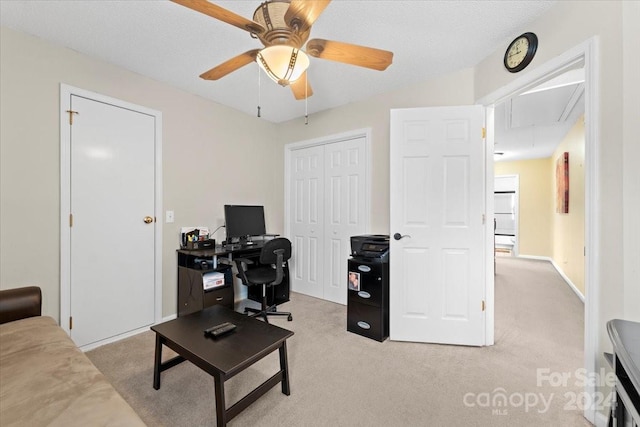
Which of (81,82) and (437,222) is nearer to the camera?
(81,82)

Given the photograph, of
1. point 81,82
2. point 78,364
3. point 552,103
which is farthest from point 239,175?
point 552,103

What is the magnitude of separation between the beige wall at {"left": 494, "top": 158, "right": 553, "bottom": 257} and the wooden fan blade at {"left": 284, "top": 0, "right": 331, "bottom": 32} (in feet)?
24.6

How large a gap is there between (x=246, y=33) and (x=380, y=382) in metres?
2.71

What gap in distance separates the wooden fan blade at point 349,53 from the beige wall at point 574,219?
396 cm

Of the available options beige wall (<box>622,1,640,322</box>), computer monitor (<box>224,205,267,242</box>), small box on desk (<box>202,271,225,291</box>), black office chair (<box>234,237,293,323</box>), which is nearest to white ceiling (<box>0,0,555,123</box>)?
beige wall (<box>622,1,640,322</box>)

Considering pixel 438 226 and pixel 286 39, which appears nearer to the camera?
pixel 286 39

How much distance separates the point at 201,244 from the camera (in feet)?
9.87

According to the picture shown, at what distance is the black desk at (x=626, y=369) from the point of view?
0.87 m

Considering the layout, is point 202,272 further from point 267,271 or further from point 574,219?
point 574,219

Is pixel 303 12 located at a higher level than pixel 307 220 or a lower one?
higher

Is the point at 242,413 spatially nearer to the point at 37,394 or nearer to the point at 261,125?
the point at 37,394

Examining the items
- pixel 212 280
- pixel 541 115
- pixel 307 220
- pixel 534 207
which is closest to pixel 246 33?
pixel 212 280

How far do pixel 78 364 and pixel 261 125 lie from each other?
10.8 feet

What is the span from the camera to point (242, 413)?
5.26ft
